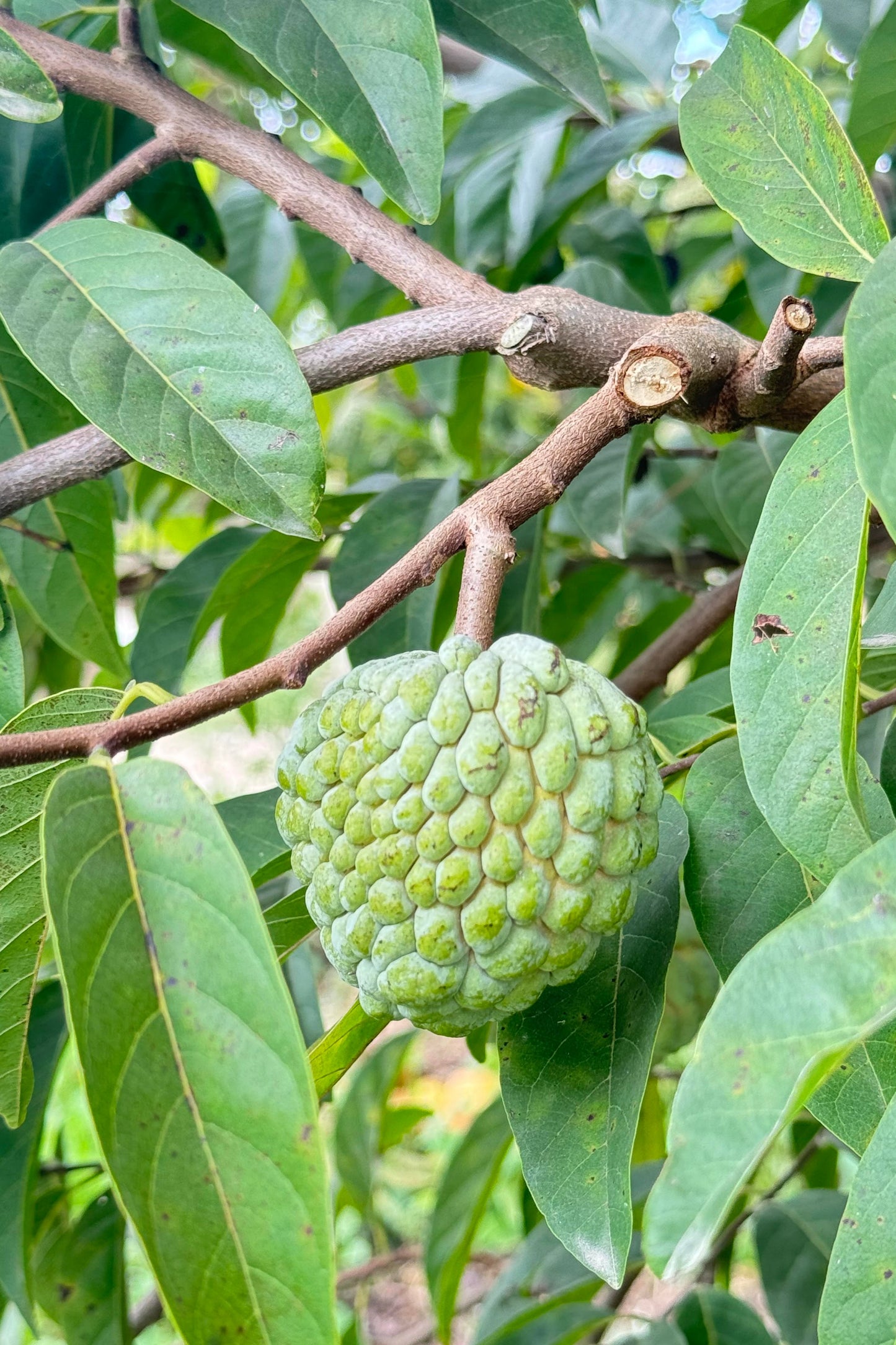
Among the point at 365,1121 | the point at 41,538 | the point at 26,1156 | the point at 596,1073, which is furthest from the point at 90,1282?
the point at 596,1073

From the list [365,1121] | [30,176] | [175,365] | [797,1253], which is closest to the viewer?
[175,365]

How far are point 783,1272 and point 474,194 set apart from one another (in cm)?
183

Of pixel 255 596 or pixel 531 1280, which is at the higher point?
pixel 255 596

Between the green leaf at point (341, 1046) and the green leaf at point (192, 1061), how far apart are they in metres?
0.22

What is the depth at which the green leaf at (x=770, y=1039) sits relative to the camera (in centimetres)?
46

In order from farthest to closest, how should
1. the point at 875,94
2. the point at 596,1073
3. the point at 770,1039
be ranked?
the point at 875,94
the point at 596,1073
the point at 770,1039

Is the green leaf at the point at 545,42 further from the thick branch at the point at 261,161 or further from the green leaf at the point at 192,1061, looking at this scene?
the green leaf at the point at 192,1061

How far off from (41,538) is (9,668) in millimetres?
382

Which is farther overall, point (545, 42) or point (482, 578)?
point (545, 42)

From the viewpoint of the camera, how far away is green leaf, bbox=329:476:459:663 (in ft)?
4.07

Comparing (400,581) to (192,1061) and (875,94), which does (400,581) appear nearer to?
(192,1061)

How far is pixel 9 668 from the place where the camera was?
91cm

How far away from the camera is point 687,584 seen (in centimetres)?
192

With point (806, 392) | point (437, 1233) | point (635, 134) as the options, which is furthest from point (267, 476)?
point (437, 1233)
